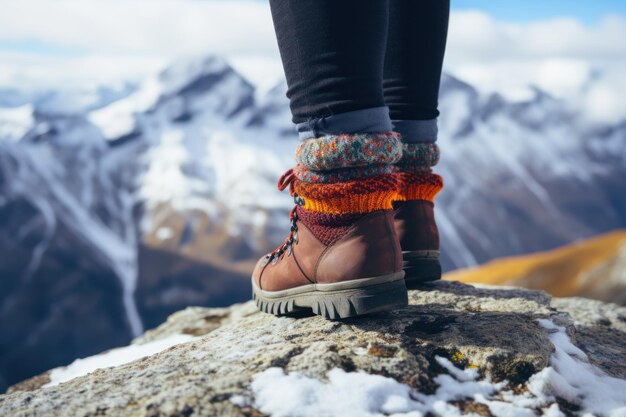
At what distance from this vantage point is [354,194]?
198 cm

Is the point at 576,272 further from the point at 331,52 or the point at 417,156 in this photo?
the point at 331,52

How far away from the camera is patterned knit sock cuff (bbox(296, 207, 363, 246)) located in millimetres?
2076

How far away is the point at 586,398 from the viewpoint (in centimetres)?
185

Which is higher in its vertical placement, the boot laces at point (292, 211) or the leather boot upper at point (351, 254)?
the boot laces at point (292, 211)

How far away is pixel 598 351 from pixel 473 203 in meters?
93.7

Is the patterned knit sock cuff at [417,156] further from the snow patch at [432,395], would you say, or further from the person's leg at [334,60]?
the snow patch at [432,395]

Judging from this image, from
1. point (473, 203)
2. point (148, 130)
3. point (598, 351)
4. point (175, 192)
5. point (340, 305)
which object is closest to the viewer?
point (340, 305)

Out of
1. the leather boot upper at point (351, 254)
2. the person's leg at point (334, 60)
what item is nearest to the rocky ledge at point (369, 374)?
the leather boot upper at point (351, 254)

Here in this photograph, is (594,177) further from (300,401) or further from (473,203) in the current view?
(300,401)

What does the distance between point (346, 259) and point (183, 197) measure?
75.7m

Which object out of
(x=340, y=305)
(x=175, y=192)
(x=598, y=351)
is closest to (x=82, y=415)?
(x=340, y=305)

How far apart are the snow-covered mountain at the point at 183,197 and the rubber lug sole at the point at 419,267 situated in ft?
193

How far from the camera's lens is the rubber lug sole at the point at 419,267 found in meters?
2.66

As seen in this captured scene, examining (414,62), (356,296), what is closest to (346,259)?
(356,296)
